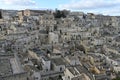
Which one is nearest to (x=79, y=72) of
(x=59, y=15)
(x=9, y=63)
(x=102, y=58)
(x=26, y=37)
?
(x=9, y=63)

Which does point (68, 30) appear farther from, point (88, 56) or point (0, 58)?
point (0, 58)

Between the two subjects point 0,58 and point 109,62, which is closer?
point 0,58

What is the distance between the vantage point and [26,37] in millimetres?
39750

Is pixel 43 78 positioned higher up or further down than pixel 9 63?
further down

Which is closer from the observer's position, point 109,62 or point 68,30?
point 109,62

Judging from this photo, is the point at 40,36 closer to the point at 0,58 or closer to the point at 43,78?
the point at 43,78

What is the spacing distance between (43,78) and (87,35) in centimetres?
2580

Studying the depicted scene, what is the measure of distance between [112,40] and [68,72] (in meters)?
23.8

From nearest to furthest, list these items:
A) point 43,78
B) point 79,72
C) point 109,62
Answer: point 79,72 < point 43,78 < point 109,62

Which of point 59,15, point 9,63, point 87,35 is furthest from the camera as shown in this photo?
point 59,15

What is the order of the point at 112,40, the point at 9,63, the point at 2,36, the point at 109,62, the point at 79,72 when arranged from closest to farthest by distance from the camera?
the point at 9,63 < the point at 79,72 < the point at 109,62 < the point at 2,36 < the point at 112,40

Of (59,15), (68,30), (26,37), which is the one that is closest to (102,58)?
(26,37)

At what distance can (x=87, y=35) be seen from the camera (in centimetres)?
4569

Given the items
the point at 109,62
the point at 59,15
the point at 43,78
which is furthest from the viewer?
the point at 59,15
